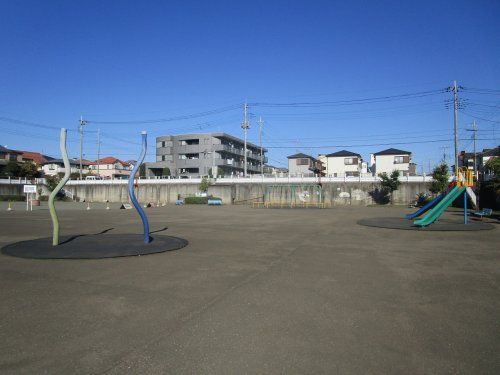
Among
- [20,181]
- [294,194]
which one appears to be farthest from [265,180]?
[20,181]

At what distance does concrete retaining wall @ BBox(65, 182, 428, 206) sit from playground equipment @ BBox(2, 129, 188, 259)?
3047cm

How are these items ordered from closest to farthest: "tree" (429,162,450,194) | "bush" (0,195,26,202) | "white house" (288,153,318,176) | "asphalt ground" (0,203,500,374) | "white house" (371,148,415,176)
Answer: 1. "asphalt ground" (0,203,500,374)
2. "tree" (429,162,450,194)
3. "bush" (0,195,26,202)
4. "white house" (371,148,415,176)
5. "white house" (288,153,318,176)

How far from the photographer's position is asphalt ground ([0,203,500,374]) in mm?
3428

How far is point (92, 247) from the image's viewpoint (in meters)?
9.85

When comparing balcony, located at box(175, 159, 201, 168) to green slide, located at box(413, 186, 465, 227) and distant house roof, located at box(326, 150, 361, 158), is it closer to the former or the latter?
distant house roof, located at box(326, 150, 361, 158)

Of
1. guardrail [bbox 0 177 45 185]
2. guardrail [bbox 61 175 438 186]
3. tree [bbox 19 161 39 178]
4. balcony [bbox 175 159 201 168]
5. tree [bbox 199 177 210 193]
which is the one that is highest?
balcony [bbox 175 159 201 168]

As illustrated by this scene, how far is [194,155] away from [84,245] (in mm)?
54745

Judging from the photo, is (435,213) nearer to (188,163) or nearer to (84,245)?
(84,245)

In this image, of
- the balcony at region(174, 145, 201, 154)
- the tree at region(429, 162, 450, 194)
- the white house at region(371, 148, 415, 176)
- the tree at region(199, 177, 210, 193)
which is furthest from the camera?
the balcony at region(174, 145, 201, 154)

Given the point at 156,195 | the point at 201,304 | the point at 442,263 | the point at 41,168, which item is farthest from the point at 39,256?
the point at 41,168

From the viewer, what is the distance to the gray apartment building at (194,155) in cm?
6234

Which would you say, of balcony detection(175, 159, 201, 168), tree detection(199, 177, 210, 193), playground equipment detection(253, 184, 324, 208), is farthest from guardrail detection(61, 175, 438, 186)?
balcony detection(175, 159, 201, 168)

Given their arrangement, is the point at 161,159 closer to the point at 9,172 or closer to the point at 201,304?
the point at 9,172

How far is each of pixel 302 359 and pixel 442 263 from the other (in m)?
5.94
